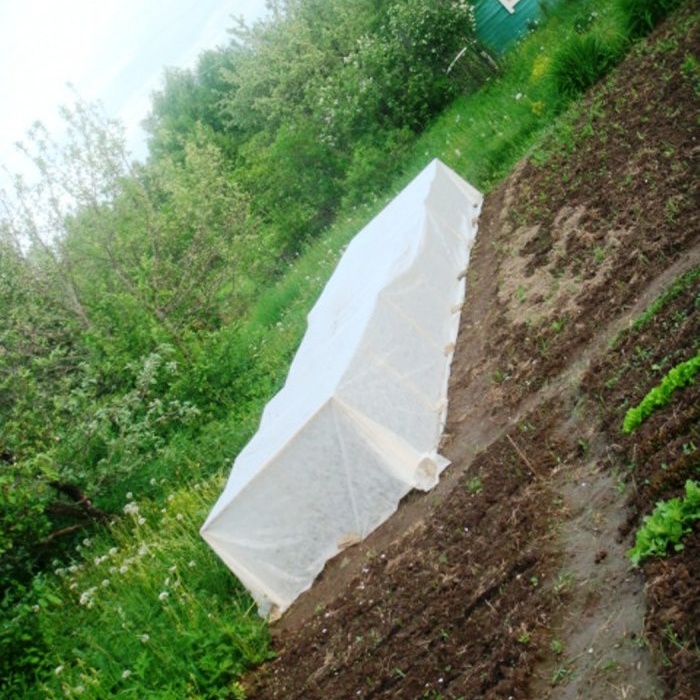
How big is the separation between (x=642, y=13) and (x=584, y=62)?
87 centimetres

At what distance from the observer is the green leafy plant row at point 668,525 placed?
3119mm

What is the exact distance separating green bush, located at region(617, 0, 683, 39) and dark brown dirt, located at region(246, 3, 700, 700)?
153cm

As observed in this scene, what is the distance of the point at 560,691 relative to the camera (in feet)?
10.7

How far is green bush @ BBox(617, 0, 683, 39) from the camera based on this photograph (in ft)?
31.3

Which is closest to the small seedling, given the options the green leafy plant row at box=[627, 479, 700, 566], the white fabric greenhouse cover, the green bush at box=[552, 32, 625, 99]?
the white fabric greenhouse cover

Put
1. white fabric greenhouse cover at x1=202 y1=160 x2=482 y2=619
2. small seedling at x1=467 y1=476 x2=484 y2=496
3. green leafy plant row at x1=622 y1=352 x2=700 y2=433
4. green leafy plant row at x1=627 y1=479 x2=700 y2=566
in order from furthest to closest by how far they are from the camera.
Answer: white fabric greenhouse cover at x1=202 y1=160 x2=482 y2=619 → small seedling at x1=467 y1=476 x2=484 y2=496 → green leafy plant row at x1=622 y1=352 x2=700 y2=433 → green leafy plant row at x1=627 y1=479 x2=700 y2=566

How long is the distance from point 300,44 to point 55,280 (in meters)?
15.3

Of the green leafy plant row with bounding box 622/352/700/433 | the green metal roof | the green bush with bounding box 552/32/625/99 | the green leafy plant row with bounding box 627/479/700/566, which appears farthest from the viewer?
the green metal roof

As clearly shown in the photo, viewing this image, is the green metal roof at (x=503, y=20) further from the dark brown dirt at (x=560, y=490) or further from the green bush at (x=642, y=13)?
the dark brown dirt at (x=560, y=490)

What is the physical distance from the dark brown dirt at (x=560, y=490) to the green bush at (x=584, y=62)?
1.61 metres

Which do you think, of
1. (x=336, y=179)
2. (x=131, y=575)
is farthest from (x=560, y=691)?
(x=336, y=179)

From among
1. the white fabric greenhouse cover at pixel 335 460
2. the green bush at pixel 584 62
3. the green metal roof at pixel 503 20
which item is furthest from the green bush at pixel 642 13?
the green metal roof at pixel 503 20

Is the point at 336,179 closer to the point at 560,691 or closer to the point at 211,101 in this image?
the point at 560,691

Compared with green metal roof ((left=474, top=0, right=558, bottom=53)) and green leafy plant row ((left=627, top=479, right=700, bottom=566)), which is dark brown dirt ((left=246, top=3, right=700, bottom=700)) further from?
green metal roof ((left=474, top=0, right=558, bottom=53))
